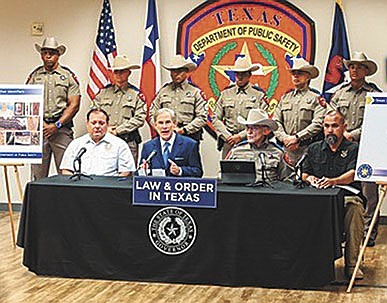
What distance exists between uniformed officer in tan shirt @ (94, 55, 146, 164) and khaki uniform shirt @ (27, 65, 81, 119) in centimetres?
32

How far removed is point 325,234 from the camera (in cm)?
566

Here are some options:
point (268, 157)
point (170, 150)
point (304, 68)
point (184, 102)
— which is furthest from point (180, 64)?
point (268, 157)

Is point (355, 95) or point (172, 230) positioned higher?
point (355, 95)

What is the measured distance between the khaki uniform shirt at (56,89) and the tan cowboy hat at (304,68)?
6.68ft

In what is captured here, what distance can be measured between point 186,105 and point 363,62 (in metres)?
1.58

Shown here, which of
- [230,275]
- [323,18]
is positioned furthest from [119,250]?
[323,18]

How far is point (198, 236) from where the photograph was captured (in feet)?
19.1

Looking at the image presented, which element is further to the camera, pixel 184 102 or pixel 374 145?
pixel 184 102

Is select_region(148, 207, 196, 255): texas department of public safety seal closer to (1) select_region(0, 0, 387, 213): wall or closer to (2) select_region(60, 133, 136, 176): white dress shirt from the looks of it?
(2) select_region(60, 133, 136, 176): white dress shirt

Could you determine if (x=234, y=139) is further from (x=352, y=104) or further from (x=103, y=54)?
(x=103, y=54)

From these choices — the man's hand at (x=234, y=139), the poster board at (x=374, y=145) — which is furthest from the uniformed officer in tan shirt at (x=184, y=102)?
the poster board at (x=374, y=145)

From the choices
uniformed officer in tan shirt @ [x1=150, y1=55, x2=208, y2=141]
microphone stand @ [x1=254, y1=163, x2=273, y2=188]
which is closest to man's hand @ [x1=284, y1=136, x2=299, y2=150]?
uniformed officer in tan shirt @ [x1=150, y1=55, x2=208, y2=141]

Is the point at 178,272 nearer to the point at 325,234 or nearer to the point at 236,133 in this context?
the point at 325,234

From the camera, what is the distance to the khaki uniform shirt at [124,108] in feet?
26.2
